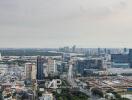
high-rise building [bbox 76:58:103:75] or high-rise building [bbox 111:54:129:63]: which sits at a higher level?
high-rise building [bbox 111:54:129:63]

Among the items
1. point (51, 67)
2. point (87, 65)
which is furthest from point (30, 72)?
point (87, 65)

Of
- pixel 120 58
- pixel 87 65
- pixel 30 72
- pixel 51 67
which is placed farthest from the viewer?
pixel 120 58

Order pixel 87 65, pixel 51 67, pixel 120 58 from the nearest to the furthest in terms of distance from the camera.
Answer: pixel 51 67, pixel 87 65, pixel 120 58

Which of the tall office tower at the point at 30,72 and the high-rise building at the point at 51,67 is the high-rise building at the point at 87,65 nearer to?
the high-rise building at the point at 51,67

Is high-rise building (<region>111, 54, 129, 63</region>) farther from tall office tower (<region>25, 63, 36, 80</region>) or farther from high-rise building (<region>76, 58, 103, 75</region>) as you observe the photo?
tall office tower (<region>25, 63, 36, 80</region>)

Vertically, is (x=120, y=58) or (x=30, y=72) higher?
(x=120, y=58)

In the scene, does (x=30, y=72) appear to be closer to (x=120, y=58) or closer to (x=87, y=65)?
(x=87, y=65)

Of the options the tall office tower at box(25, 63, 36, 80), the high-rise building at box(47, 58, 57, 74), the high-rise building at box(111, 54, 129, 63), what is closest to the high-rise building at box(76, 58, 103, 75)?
the high-rise building at box(47, 58, 57, 74)

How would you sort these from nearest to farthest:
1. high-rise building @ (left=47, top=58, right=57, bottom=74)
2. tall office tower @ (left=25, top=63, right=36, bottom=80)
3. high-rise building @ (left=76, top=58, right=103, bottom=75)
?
tall office tower @ (left=25, top=63, right=36, bottom=80)
high-rise building @ (left=47, top=58, right=57, bottom=74)
high-rise building @ (left=76, top=58, right=103, bottom=75)

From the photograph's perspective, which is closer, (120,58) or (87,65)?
(87,65)

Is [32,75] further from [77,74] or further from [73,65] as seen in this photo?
[73,65]

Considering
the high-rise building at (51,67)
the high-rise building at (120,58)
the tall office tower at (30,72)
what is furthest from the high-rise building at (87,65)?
the tall office tower at (30,72)
